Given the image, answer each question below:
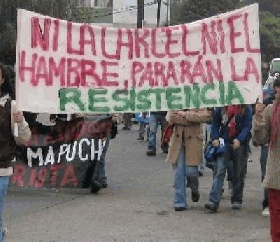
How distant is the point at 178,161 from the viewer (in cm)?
967

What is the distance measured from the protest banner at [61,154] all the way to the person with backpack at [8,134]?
170 inches

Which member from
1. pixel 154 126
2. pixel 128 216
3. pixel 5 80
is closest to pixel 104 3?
pixel 154 126

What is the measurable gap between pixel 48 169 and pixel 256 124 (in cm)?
454

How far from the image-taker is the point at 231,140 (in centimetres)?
942

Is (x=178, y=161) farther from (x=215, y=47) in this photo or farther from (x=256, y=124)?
(x=256, y=124)

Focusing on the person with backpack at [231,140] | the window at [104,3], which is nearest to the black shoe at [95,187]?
the person with backpack at [231,140]

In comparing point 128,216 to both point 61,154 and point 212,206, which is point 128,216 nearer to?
point 212,206

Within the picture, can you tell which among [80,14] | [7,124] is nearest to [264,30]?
[80,14]

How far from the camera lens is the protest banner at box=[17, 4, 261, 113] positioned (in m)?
8.52

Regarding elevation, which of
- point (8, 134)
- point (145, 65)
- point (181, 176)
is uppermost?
point (145, 65)

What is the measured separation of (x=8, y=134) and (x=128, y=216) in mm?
3250

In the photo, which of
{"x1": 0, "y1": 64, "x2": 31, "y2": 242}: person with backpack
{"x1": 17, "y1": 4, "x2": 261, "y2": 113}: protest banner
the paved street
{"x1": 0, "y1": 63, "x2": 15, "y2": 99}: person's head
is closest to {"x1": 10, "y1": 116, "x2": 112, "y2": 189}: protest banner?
the paved street

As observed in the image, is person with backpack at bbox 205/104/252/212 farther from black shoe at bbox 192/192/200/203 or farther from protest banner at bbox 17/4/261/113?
protest banner at bbox 17/4/261/113

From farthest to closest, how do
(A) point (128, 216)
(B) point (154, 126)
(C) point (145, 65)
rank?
(B) point (154, 126), (A) point (128, 216), (C) point (145, 65)
